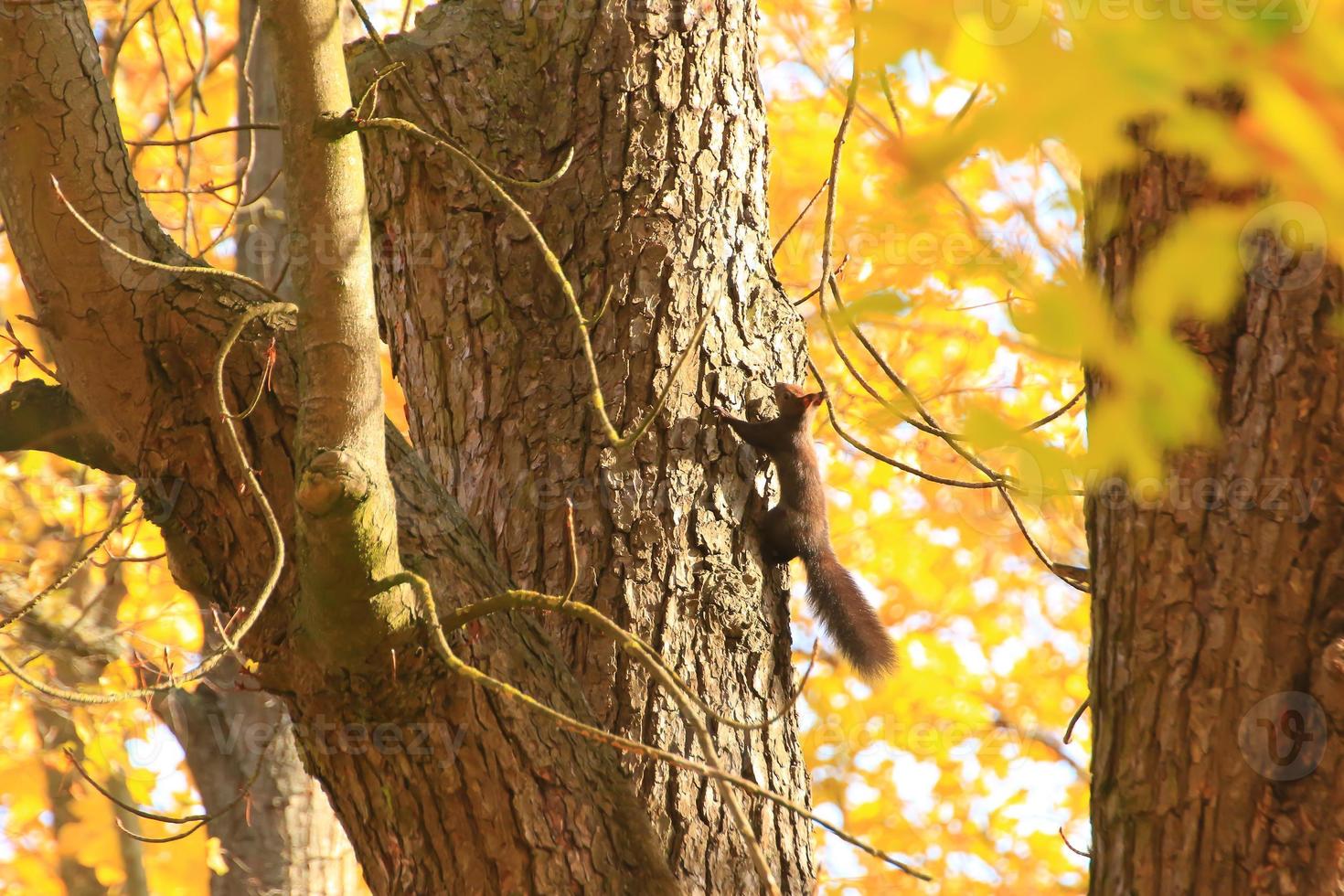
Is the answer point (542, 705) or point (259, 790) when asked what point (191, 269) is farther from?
point (259, 790)

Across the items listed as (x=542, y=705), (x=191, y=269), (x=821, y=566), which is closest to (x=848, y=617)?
(x=821, y=566)

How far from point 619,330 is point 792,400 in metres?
0.58

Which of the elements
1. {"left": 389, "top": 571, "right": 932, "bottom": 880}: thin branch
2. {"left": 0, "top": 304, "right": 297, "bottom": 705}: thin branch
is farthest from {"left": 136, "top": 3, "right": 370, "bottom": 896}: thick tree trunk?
{"left": 389, "top": 571, "right": 932, "bottom": 880}: thin branch

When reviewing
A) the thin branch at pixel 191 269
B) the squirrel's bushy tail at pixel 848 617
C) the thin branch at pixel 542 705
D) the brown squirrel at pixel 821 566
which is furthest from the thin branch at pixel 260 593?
the squirrel's bushy tail at pixel 848 617

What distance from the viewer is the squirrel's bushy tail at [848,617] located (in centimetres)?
310

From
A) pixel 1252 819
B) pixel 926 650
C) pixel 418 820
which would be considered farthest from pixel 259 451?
pixel 926 650

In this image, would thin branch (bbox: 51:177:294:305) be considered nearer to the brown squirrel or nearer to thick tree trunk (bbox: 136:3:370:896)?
the brown squirrel

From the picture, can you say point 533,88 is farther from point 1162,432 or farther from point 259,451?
point 1162,432

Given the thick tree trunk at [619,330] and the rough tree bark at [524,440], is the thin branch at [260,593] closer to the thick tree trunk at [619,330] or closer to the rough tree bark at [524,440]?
the rough tree bark at [524,440]

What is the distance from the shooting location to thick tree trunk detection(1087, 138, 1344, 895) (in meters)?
1.34

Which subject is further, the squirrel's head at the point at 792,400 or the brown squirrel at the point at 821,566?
the brown squirrel at the point at 821,566

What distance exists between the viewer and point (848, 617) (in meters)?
3.14

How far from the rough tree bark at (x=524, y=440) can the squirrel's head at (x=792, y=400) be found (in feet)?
0.27

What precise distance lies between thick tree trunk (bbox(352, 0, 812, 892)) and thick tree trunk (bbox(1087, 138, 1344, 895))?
83cm
